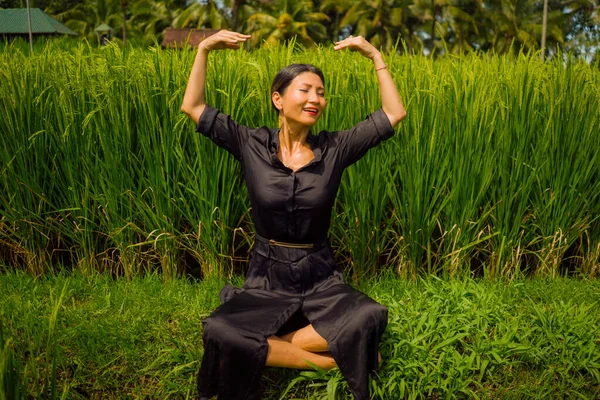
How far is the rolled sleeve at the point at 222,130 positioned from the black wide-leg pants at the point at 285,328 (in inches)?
17.1

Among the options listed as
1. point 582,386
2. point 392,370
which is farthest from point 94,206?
point 582,386

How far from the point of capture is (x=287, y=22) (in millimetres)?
27391

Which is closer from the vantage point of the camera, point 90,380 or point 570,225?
point 90,380

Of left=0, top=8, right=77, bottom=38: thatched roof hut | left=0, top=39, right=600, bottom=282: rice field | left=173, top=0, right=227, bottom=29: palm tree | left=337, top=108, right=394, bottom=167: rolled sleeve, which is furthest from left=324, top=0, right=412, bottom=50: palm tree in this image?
left=337, top=108, right=394, bottom=167: rolled sleeve

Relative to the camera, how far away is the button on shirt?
216 centimetres

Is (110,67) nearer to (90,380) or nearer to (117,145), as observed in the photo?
(117,145)

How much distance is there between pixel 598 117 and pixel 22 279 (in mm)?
2926

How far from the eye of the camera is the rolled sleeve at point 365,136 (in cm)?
221

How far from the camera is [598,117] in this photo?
3.17 m

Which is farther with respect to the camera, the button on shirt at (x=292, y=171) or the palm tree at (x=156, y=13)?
the palm tree at (x=156, y=13)

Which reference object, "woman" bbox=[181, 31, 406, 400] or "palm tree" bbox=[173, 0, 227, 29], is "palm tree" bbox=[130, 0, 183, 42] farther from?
"woman" bbox=[181, 31, 406, 400]

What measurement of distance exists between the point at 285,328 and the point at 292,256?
0.25 m

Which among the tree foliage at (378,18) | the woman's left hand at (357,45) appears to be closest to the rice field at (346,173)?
the woman's left hand at (357,45)

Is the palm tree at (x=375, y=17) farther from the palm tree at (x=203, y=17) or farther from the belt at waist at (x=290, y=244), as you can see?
the belt at waist at (x=290, y=244)
